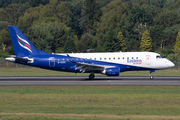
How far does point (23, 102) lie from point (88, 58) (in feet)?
68.6

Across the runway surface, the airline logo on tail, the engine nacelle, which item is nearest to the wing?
the engine nacelle

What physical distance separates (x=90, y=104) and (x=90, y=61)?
20.9m

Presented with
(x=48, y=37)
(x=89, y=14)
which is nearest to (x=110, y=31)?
(x=48, y=37)

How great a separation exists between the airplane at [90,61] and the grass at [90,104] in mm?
12799

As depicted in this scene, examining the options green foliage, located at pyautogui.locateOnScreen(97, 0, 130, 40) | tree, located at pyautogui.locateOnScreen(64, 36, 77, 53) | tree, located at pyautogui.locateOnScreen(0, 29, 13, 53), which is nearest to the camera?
tree, located at pyautogui.locateOnScreen(64, 36, 77, 53)

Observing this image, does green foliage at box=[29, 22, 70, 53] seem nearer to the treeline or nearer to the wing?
the treeline

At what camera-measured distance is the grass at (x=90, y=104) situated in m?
20.4

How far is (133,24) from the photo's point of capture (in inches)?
5335

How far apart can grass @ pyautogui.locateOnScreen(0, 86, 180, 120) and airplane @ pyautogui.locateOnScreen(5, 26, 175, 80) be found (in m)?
12.8

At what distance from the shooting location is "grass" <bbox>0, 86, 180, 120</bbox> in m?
20.4

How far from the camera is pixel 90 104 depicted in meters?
24.5

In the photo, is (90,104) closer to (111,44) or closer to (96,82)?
(96,82)

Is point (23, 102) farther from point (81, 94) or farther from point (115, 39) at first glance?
point (115, 39)

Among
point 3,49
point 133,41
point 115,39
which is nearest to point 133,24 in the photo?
point 133,41
